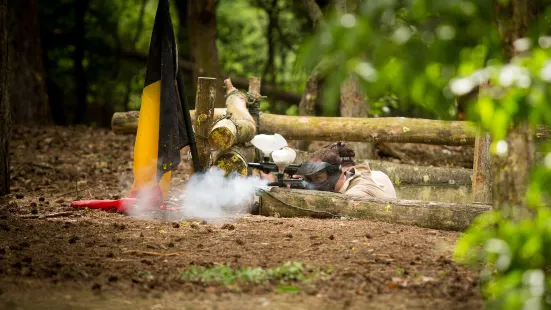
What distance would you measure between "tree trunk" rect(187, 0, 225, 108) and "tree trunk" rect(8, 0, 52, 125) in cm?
306

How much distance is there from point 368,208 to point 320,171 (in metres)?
0.80

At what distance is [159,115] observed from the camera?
7.82 metres

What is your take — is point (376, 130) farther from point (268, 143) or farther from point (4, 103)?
point (4, 103)

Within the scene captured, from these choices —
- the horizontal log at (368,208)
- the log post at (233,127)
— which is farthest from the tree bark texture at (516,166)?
the log post at (233,127)

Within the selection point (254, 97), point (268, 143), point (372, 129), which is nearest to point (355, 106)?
point (372, 129)

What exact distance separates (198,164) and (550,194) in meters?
5.26

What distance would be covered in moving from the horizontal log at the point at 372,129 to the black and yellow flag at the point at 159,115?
97.7 inches

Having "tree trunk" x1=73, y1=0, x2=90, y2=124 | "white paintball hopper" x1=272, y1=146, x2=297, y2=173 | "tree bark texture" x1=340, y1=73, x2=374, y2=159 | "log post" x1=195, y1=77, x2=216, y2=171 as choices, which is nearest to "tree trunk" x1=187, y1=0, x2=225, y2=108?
"tree trunk" x1=73, y1=0, x2=90, y2=124

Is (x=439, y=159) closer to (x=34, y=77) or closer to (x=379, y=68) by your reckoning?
(x=34, y=77)

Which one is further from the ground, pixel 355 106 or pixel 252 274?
pixel 355 106

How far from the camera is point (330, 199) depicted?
7.39 m

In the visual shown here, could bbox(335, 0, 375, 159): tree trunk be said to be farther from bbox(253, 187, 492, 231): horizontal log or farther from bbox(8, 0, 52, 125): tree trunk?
bbox(8, 0, 52, 125): tree trunk

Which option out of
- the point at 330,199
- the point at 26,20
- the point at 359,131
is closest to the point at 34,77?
the point at 26,20

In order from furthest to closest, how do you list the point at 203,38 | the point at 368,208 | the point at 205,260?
the point at 203,38, the point at 368,208, the point at 205,260
